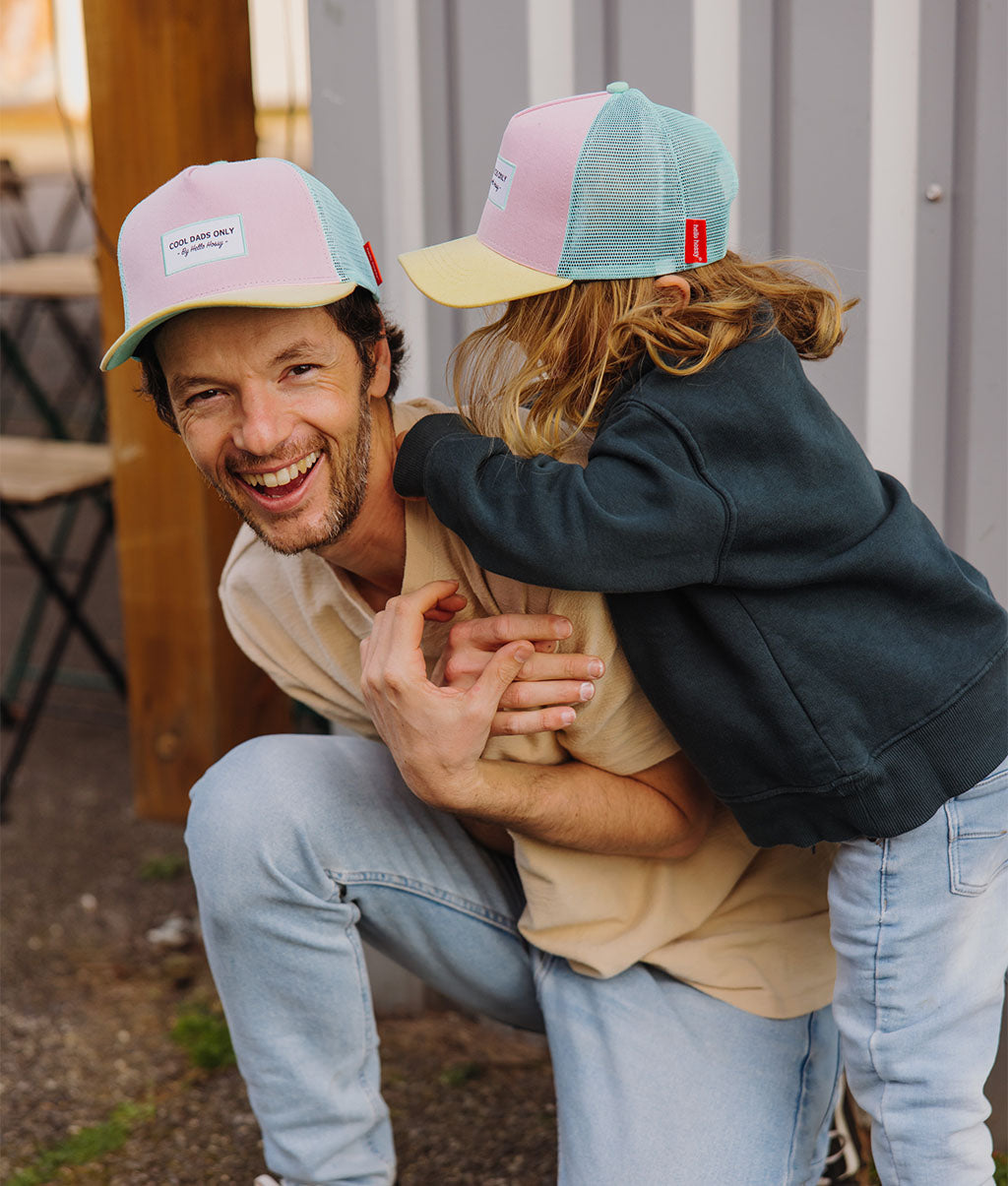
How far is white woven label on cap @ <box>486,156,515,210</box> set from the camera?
1.86 metres

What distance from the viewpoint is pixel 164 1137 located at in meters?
2.57

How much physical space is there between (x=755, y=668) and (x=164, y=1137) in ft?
5.24

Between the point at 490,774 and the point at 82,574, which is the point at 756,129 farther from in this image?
the point at 82,574

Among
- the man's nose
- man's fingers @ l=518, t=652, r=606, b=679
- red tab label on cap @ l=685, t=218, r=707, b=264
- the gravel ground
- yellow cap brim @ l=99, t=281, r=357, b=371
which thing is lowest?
the gravel ground

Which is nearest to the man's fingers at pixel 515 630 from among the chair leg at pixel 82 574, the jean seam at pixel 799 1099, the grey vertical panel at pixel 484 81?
the jean seam at pixel 799 1099

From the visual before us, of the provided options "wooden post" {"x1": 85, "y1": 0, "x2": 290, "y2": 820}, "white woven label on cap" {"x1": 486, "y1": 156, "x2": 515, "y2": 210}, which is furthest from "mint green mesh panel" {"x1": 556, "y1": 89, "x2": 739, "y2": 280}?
"wooden post" {"x1": 85, "y1": 0, "x2": 290, "y2": 820}

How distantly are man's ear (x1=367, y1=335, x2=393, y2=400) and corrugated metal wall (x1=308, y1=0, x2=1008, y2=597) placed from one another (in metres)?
0.56

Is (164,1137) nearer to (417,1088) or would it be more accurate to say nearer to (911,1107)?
(417,1088)

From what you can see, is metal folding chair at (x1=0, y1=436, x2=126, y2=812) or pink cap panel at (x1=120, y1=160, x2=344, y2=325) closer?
pink cap panel at (x1=120, y1=160, x2=344, y2=325)

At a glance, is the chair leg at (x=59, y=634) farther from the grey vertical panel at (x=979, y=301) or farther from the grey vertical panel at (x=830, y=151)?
the grey vertical panel at (x=979, y=301)

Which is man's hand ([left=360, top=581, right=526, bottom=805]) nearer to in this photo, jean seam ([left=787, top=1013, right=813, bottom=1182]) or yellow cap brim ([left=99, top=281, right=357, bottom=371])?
yellow cap brim ([left=99, top=281, right=357, bottom=371])

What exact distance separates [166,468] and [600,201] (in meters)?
1.94

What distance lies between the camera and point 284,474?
185cm

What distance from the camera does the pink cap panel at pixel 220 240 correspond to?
176cm
